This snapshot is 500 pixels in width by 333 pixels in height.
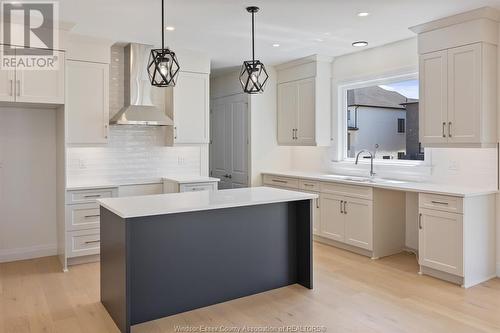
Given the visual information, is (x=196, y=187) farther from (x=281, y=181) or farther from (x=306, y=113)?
(x=306, y=113)

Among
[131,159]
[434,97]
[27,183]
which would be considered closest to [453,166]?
[434,97]

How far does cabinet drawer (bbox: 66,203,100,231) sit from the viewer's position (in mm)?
4531

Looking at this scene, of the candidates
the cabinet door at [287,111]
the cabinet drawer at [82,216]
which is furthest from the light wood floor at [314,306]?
the cabinet door at [287,111]

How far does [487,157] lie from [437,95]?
0.82 meters

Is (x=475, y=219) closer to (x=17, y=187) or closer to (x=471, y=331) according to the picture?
(x=471, y=331)

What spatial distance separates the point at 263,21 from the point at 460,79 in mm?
2034

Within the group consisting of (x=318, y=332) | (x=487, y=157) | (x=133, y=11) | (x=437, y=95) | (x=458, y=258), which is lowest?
(x=318, y=332)

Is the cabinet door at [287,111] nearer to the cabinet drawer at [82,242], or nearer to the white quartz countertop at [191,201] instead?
the white quartz countertop at [191,201]

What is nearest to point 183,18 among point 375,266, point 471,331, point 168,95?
point 168,95

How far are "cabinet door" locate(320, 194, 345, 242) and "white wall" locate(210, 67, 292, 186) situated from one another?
4.51 ft

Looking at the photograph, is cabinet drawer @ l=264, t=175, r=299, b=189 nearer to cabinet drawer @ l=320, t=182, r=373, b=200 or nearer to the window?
cabinet drawer @ l=320, t=182, r=373, b=200

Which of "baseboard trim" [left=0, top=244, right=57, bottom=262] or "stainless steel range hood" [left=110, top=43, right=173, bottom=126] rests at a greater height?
"stainless steel range hood" [left=110, top=43, right=173, bottom=126]

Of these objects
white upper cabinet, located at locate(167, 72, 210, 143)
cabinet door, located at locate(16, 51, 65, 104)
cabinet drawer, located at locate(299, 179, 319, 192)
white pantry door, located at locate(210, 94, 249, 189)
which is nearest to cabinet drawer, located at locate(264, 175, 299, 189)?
cabinet drawer, located at locate(299, 179, 319, 192)

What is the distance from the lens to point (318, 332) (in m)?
3.02
